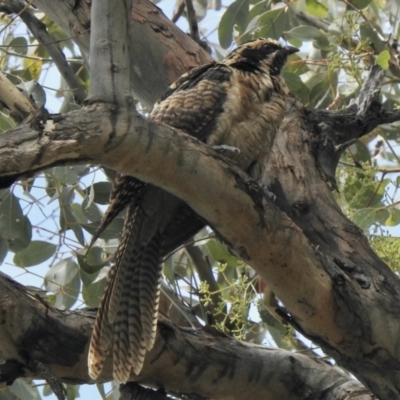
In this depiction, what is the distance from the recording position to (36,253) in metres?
2.92

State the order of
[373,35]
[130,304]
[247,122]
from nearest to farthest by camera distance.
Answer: [130,304], [247,122], [373,35]

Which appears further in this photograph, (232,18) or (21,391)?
(232,18)

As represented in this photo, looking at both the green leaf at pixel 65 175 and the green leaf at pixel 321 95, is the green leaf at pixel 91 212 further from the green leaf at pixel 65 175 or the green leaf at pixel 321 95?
the green leaf at pixel 321 95

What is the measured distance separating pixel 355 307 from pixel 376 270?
143 millimetres

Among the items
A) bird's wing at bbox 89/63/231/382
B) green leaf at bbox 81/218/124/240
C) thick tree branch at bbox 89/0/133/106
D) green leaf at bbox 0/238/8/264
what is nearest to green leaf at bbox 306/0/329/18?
bird's wing at bbox 89/63/231/382

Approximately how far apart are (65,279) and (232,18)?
1.07m

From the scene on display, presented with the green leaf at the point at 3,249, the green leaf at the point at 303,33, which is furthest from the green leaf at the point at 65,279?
the green leaf at the point at 303,33

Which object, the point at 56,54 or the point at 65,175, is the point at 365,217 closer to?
the point at 65,175

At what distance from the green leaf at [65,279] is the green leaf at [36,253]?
60mm

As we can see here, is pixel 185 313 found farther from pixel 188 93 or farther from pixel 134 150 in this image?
pixel 134 150

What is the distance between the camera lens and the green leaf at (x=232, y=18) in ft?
10.0

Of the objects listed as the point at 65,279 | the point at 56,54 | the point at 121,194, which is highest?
the point at 56,54

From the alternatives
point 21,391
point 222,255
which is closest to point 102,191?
point 222,255

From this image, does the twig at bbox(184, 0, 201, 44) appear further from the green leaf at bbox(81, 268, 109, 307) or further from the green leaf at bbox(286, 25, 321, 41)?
the green leaf at bbox(81, 268, 109, 307)
